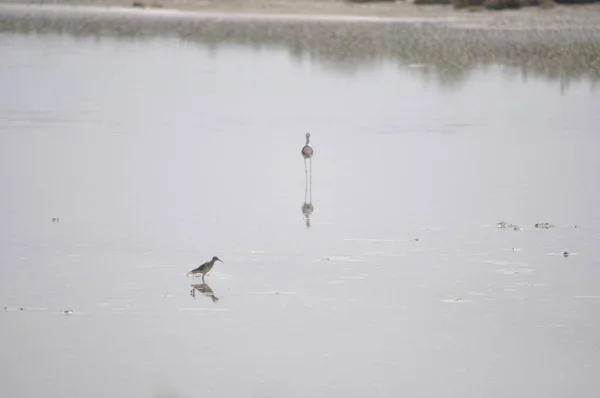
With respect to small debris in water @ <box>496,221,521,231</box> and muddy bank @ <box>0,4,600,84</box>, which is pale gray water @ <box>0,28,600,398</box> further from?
muddy bank @ <box>0,4,600,84</box>

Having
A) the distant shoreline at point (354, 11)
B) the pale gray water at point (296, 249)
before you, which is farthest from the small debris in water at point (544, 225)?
the distant shoreline at point (354, 11)

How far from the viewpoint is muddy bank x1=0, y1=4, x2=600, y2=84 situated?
99.7ft

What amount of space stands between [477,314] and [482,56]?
2165 cm

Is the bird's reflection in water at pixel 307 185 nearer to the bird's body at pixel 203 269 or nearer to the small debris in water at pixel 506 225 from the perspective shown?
the small debris in water at pixel 506 225

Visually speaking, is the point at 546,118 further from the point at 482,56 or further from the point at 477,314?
the point at 477,314

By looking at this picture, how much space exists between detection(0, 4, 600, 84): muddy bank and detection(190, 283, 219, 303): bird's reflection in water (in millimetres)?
17190

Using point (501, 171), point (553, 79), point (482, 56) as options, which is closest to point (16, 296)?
point (501, 171)

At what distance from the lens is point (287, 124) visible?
67.4 feet

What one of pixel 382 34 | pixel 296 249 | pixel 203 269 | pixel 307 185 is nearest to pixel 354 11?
pixel 382 34

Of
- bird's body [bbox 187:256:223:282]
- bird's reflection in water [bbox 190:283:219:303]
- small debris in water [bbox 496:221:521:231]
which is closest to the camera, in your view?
bird's reflection in water [bbox 190:283:219:303]

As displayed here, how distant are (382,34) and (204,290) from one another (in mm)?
25339

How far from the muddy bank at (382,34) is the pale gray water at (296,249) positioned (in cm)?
690

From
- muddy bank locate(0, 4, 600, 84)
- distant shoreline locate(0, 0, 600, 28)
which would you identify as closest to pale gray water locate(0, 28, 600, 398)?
muddy bank locate(0, 4, 600, 84)

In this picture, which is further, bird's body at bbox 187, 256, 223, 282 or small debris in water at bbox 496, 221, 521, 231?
small debris in water at bbox 496, 221, 521, 231
